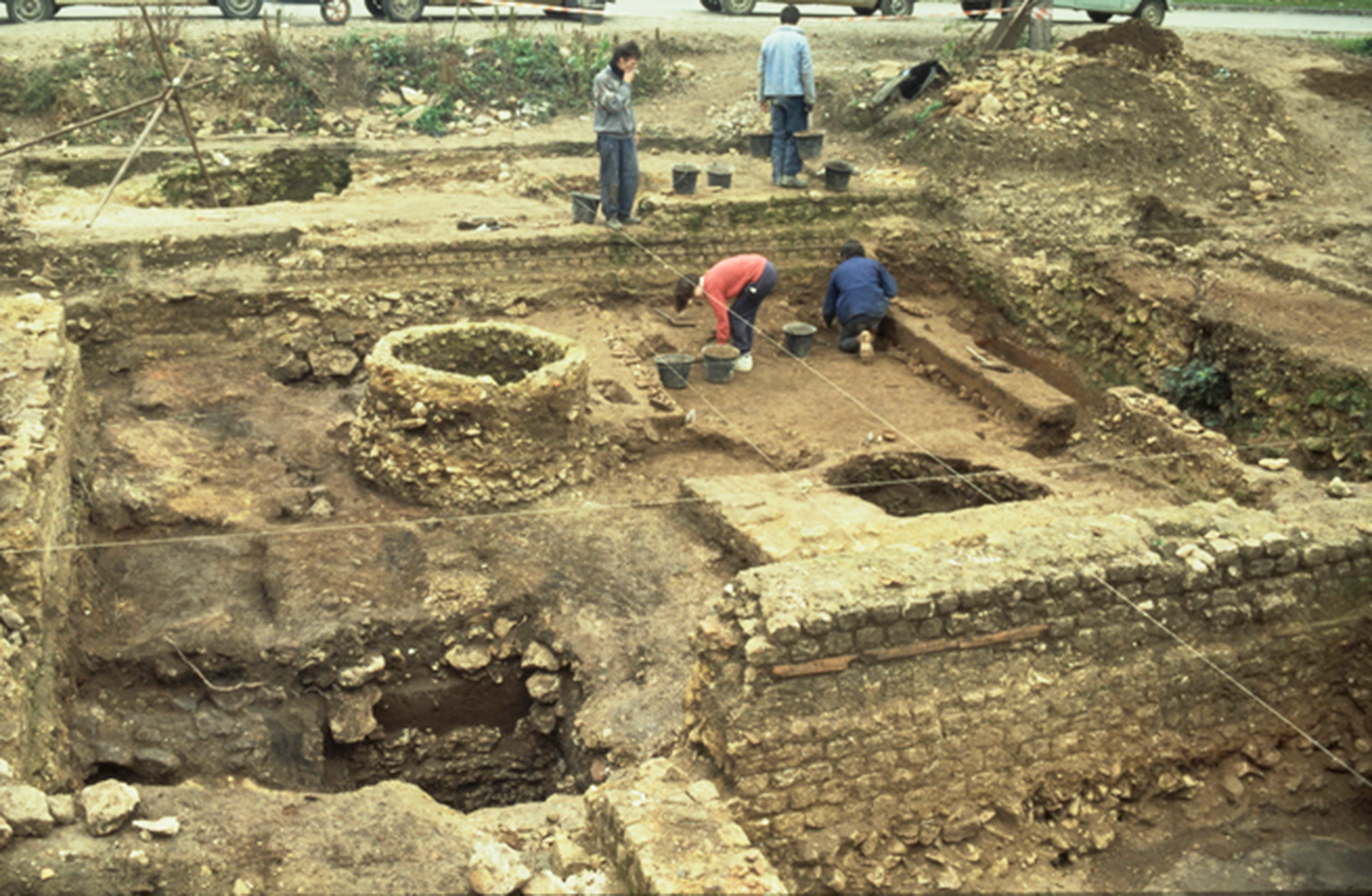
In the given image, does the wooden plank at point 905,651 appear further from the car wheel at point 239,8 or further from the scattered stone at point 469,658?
the car wheel at point 239,8

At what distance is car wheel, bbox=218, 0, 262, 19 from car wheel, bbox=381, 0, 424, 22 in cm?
161

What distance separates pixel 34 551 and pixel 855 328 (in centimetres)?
641

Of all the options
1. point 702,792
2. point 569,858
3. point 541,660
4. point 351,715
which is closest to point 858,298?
point 541,660

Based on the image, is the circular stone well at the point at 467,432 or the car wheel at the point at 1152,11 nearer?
the circular stone well at the point at 467,432

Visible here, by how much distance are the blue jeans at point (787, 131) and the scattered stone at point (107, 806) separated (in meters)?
8.58

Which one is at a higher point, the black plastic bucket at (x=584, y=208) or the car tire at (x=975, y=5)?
the car tire at (x=975, y=5)

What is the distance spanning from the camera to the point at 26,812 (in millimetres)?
4023

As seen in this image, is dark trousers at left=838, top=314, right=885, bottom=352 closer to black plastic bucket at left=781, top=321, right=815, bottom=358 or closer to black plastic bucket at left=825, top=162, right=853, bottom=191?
black plastic bucket at left=781, top=321, right=815, bottom=358

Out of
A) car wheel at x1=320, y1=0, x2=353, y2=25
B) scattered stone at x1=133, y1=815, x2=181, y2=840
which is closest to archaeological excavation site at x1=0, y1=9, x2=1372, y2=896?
scattered stone at x1=133, y1=815, x2=181, y2=840

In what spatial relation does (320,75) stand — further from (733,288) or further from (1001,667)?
(1001,667)

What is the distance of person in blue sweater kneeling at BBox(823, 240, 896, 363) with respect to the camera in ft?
31.3

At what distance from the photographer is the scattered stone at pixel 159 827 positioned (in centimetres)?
416

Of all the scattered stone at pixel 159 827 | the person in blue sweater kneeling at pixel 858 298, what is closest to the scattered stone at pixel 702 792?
the scattered stone at pixel 159 827

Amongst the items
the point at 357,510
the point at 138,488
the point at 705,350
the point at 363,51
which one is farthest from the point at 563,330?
the point at 363,51
